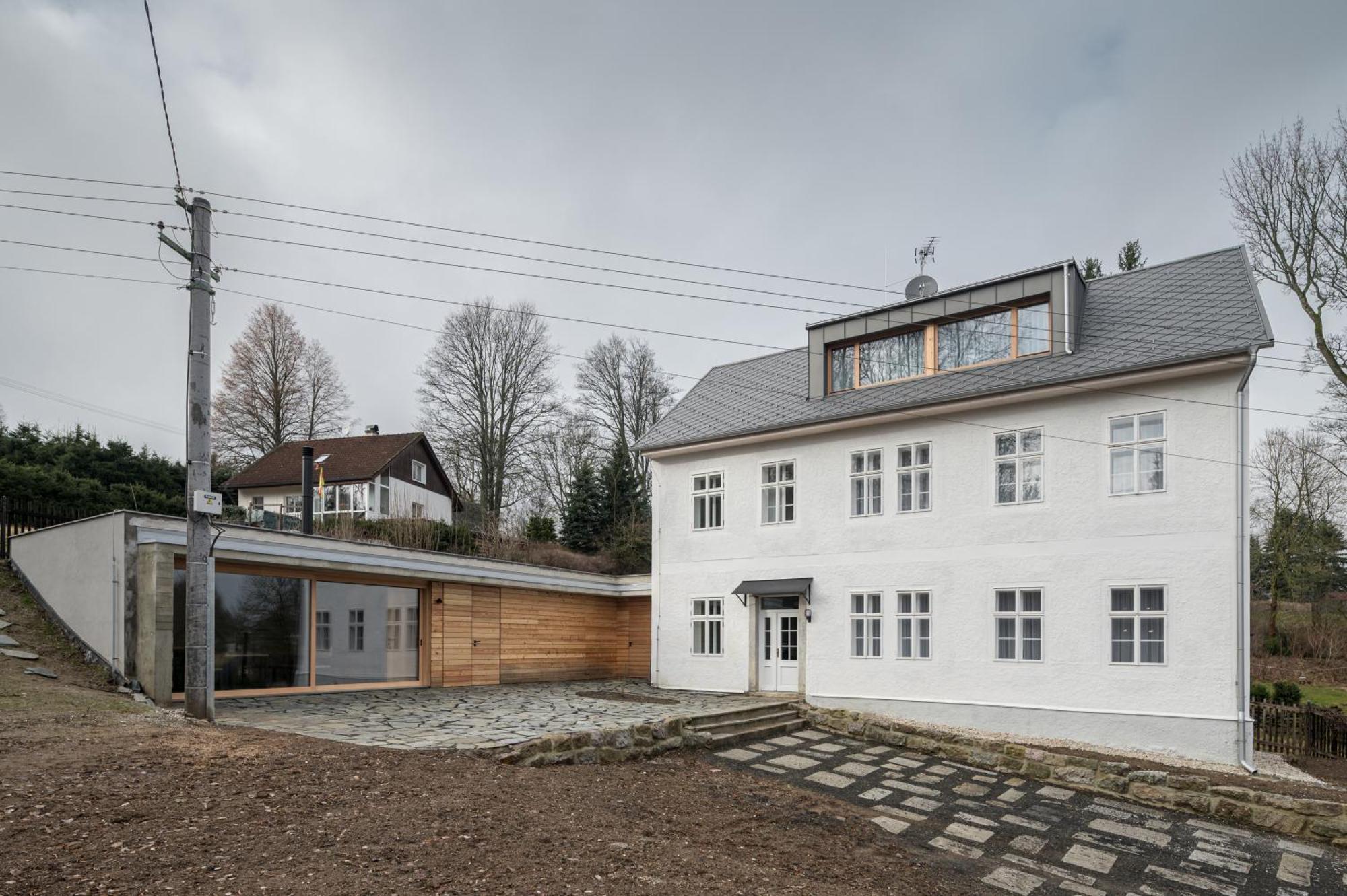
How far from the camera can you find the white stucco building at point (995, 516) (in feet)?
39.3

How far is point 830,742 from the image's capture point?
12.7m

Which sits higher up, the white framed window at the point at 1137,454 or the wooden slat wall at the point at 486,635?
the white framed window at the point at 1137,454

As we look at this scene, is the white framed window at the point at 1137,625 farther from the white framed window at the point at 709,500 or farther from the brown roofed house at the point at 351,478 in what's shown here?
the brown roofed house at the point at 351,478

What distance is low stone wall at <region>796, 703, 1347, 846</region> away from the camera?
9180 millimetres

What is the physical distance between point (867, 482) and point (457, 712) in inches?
336

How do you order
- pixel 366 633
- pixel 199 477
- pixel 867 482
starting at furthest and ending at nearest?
1. pixel 867 482
2. pixel 366 633
3. pixel 199 477

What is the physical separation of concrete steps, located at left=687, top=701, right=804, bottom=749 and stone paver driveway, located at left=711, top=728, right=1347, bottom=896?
0.39 metres

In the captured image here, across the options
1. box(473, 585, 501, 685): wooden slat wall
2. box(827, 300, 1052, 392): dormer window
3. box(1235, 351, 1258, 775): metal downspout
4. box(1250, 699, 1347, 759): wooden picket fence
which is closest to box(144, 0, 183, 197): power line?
box(473, 585, 501, 685): wooden slat wall

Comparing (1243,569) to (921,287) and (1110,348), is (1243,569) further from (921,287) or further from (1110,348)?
(921,287)

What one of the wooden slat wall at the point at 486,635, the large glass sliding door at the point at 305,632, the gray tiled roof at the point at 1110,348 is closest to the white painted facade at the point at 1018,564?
the gray tiled roof at the point at 1110,348

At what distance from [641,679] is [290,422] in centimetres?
2403

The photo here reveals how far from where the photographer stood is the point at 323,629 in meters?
14.3

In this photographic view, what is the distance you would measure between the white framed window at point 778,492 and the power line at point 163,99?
11454mm

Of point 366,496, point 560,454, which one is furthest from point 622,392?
point 366,496
